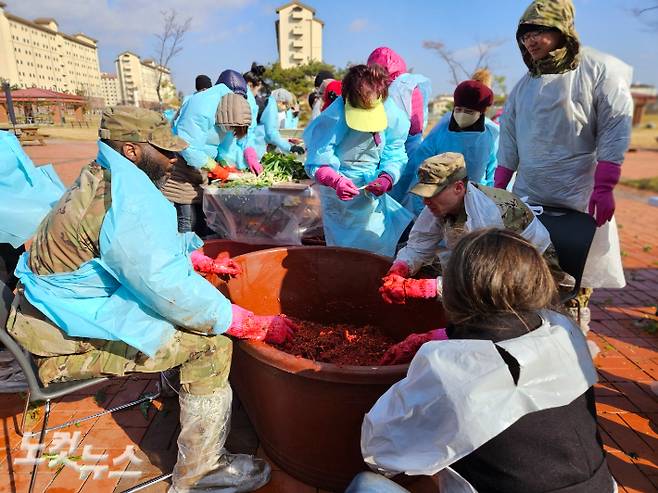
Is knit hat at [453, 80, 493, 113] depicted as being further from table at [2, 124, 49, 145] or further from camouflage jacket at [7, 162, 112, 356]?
table at [2, 124, 49, 145]

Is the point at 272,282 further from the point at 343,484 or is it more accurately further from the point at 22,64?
the point at 22,64

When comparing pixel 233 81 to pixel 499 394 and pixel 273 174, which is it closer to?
pixel 273 174

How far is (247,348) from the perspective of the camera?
184 centimetres

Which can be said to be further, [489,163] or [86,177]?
[489,163]

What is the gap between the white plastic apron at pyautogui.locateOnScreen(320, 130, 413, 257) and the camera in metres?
Result: 3.09

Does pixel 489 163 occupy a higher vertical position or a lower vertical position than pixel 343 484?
higher

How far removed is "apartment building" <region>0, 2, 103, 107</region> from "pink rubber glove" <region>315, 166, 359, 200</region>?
886cm

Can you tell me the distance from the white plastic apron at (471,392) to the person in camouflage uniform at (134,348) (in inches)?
34.2

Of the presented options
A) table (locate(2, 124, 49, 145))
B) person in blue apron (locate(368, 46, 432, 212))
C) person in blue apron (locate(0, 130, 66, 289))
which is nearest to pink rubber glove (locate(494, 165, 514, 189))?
person in blue apron (locate(368, 46, 432, 212))

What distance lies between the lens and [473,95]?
10.8 feet

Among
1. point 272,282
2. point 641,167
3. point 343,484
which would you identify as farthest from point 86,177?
point 641,167

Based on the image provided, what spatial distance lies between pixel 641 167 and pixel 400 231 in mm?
15118

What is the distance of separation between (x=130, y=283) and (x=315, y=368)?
0.74m

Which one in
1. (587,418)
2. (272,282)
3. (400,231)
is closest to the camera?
(587,418)
